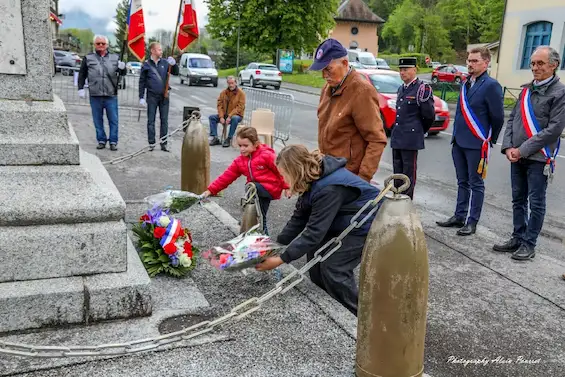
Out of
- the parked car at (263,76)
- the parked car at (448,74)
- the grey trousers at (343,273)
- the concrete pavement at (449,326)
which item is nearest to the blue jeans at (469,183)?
the concrete pavement at (449,326)

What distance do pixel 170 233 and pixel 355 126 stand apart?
1656 mm

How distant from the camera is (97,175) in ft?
13.3

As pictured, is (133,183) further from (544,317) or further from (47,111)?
(544,317)

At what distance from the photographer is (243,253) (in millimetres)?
3600

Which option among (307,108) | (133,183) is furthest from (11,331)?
(307,108)

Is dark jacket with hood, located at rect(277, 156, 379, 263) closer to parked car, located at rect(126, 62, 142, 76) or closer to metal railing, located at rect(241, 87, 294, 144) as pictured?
metal railing, located at rect(241, 87, 294, 144)

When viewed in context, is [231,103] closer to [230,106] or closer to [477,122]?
[230,106]

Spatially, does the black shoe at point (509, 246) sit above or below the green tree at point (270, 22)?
below

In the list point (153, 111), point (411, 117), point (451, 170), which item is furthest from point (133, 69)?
point (411, 117)

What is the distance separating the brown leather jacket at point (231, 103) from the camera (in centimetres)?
1200

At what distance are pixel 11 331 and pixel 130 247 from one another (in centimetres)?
112

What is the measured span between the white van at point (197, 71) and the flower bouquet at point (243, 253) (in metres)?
31.5

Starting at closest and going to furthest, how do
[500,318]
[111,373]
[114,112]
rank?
1. [111,373]
2. [500,318]
3. [114,112]

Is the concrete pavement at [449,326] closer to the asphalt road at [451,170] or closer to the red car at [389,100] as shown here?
the asphalt road at [451,170]
